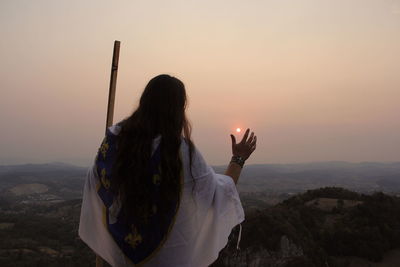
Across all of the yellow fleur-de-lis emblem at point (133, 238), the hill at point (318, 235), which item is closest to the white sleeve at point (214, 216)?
the yellow fleur-de-lis emblem at point (133, 238)

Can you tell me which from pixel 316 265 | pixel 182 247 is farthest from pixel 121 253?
pixel 316 265

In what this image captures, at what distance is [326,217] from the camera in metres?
12.0

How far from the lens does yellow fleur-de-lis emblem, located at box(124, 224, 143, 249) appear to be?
2.07m

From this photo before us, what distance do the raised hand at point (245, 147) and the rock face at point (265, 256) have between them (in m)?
5.98

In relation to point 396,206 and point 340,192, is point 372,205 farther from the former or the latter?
point 340,192

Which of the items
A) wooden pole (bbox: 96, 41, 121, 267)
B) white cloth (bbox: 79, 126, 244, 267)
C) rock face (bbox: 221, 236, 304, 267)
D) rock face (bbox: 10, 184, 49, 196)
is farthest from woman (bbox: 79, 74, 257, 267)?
rock face (bbox: 10, 184, 49, 196)

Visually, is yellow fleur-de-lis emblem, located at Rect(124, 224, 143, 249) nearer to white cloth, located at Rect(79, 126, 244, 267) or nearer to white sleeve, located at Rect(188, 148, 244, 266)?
white cloth, located at Rect(79, 126, 244, 267)

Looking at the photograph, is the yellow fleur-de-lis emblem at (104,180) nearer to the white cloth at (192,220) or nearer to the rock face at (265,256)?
the white cloth at (192,220)

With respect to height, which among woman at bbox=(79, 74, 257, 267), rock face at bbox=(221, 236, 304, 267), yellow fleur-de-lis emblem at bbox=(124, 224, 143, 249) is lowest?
Answer: rock face at bbox=(221, 236, 304, 267)

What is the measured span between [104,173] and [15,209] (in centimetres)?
4789

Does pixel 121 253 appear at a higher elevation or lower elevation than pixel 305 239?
higher

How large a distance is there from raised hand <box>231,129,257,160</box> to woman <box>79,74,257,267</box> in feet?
0.59

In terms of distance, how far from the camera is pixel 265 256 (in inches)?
331

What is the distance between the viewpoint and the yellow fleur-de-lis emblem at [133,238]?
2.07 metres
